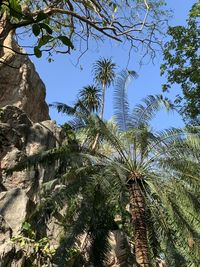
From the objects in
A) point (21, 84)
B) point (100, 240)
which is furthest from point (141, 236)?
point (21, 84)

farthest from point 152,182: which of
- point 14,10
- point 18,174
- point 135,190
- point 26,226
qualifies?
point 14,10

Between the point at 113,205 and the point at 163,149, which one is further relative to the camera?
the point at 163,149

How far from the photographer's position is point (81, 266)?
12.5 metres

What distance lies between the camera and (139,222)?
10.5m

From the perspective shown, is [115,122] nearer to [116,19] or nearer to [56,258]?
[116,19]

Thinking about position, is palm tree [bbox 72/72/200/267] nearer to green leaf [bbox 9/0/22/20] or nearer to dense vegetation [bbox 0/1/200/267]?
dense vegetation [bbox 0/1/200/267]

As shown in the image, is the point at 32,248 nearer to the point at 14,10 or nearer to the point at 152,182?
the point at 152,182

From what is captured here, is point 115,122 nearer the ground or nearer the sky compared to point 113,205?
nearer the sky

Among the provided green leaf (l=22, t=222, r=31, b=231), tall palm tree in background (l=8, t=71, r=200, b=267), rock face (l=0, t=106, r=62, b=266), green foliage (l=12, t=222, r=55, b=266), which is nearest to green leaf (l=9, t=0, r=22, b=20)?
tall palm tree in background (l=8, t=71, r=200, b=267)

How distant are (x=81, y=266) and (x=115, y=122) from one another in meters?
4.10

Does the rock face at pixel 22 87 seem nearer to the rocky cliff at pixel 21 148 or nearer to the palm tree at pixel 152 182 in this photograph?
the rocky cliff at pixel 21 148

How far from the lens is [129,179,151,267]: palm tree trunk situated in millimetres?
10188

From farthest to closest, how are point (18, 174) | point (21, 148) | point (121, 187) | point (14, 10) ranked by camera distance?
1. point (21, 148)
2. point (18, 174)
3. point (121, 187)
4. point (14, 10)

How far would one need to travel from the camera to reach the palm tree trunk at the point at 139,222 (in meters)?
10.2
